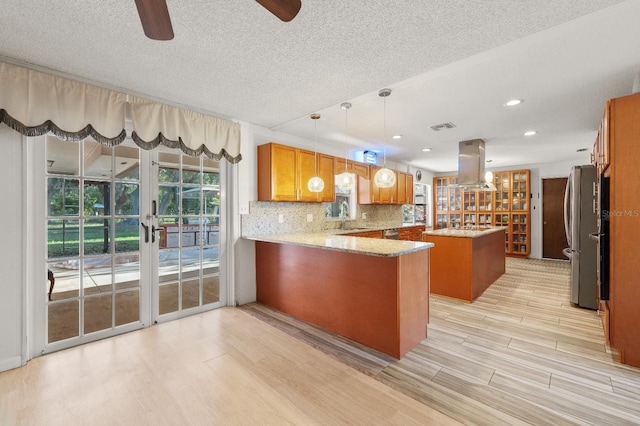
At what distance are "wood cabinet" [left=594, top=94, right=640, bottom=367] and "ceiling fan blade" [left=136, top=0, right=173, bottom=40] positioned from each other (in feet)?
10.3

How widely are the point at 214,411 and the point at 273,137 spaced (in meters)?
3.33

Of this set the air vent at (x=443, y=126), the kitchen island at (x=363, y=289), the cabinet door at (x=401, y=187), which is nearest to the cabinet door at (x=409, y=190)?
the cabinet door at (x=401, y=187)

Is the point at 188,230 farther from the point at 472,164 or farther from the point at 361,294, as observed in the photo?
the point at 472,164

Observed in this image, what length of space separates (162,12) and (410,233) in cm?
598

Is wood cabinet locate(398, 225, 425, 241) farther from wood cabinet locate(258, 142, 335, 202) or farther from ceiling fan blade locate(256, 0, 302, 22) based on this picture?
ceiling fan blade locate(256, 0, 302, 22)

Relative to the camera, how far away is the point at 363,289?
253 centimetres

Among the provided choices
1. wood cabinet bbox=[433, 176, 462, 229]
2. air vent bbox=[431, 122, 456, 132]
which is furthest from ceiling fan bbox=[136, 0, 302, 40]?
wood cabinet bbox=[433, 176, 462, 229]

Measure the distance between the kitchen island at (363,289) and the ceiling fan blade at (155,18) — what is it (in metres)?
1.85

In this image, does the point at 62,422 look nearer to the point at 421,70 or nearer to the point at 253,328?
the point at 253,328

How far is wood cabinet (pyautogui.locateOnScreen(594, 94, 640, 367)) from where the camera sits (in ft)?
7.03

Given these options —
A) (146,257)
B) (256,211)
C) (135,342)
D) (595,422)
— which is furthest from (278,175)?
(595,422)

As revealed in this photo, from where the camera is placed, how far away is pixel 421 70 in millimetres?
2383

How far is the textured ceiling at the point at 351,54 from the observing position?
1.71 metres

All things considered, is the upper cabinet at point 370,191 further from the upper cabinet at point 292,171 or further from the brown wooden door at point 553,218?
the brown wooden door at point 553,218
